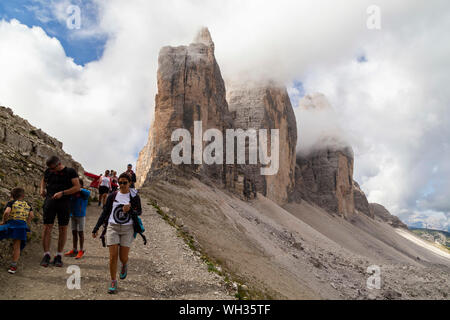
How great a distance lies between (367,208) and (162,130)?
78580 mm

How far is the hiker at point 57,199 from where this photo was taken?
6.23m

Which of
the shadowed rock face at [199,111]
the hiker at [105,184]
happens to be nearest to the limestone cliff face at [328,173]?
the shadowed rock face at [199,111]

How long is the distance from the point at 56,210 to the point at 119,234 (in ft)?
5.87

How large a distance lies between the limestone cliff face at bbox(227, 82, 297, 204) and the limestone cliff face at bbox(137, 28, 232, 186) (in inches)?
486

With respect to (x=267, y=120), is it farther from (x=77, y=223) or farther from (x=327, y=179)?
(x=77, y=223)

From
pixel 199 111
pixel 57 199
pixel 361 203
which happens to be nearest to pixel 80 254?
pixel 57 199

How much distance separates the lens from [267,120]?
5712 cm

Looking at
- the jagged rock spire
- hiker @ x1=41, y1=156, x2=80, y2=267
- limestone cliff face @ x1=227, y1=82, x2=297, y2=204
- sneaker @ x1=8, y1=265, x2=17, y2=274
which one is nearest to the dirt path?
sneaker @ x1=8, y1=265, x2=17, y2=274

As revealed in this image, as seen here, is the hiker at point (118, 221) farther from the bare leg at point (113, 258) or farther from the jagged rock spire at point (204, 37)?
the jagged rock spire at point (204, 37)

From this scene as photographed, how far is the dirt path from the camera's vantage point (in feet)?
17.9

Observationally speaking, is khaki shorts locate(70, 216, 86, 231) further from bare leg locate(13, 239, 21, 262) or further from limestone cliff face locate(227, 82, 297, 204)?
limestone cliff face locate(227, 82, 297, 204)

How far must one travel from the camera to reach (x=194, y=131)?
36750mm

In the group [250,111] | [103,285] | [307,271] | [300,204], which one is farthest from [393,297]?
[300,204]

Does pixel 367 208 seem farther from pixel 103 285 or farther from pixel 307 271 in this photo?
pixel 103 285
